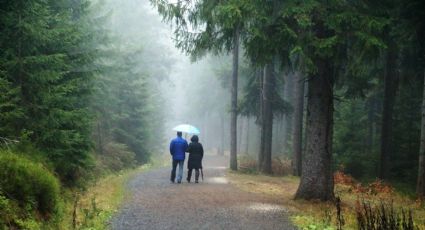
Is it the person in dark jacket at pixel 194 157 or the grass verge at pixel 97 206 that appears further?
the person in dark jacket at pixel 194 157

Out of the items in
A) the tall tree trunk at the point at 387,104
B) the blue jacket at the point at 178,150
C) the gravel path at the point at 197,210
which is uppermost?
the tall tree trunk at the point at 387,104

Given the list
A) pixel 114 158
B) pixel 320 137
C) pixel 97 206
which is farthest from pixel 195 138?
pixel 114 158

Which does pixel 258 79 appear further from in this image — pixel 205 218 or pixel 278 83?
pixel 205 218

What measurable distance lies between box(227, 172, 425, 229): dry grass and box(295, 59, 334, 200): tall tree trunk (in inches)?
16.7

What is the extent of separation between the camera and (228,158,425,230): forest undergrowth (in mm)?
6594

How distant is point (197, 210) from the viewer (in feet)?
36.9

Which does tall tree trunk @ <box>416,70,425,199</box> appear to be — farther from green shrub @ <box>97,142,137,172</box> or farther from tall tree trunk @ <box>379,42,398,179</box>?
green shrub @ <box>97,142,137,172</box>

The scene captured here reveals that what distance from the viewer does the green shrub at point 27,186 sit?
7.43 meters

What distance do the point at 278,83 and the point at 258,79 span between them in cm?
263

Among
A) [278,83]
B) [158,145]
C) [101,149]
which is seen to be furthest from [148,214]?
[158,145]

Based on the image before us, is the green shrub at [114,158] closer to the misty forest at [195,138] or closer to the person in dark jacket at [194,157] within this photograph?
the misty forest at [195,138]

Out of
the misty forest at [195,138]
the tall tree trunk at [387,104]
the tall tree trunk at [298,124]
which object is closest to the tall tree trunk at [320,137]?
the misty forest at [195,138]

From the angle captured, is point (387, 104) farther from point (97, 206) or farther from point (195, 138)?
point (97, 206)

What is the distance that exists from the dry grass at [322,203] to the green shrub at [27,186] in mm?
5075
